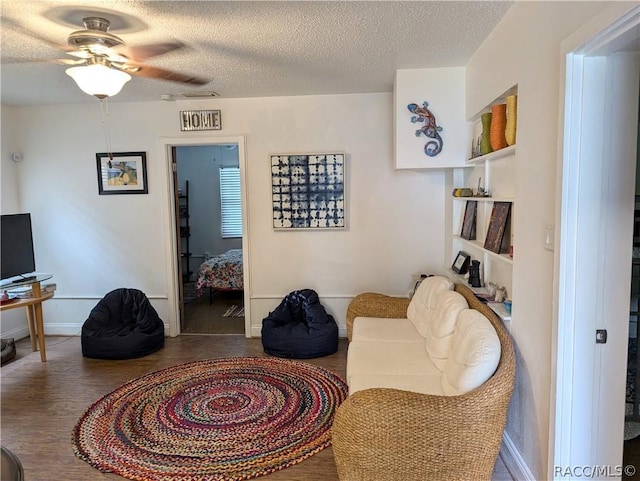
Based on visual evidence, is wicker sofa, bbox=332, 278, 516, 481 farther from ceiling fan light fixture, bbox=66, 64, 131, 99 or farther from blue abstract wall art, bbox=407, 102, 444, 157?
ceiling fan light fixture, bbox=66, 64, 131, 99

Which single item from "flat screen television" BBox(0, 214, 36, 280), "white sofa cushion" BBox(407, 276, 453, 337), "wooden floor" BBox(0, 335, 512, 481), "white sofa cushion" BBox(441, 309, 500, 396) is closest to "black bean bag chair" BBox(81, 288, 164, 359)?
"wooden floor" BBox(0, 335, 512, 481)

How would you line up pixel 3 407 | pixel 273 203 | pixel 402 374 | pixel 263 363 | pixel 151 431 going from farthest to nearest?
pixel 273 203, pixel 263 363, pixel 3 407, pixel 151 431, pixel 402 374

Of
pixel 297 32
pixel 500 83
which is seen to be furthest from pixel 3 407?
pixel 500 83

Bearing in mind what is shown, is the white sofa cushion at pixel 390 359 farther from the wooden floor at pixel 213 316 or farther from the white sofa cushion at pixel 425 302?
the wooden floor at pixel 213 316

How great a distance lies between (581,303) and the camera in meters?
1.68

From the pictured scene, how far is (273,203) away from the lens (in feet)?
14.2

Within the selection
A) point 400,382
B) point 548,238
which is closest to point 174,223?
point 400,382

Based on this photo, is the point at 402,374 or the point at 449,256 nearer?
the point at 402,374

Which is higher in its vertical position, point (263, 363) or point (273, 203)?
point (273, 203)

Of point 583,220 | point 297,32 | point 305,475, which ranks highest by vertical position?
point 297,32

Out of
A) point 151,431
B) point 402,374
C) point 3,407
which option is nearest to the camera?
point 402,374

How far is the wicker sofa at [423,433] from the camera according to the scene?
74.6 inches

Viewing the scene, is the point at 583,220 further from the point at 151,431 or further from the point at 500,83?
the point at 151,431

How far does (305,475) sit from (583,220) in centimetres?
188
